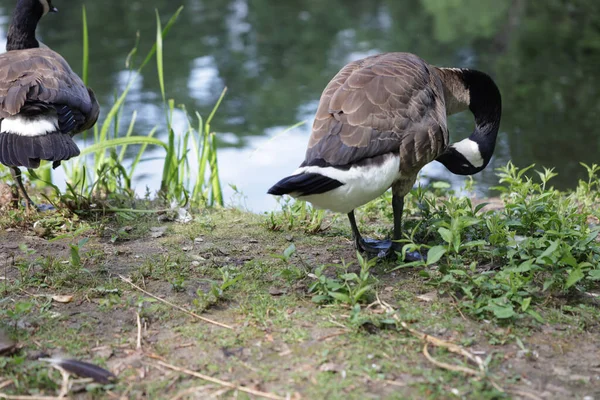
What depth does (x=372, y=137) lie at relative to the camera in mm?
3580

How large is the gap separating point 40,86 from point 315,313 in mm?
2634

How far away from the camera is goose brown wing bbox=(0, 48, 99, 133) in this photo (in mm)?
4387

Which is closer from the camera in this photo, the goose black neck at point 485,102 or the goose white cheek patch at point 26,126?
the goose white cheek patch at point 26,126

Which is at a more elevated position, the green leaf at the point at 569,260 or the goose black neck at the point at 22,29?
the goose black neck at the point at 22,29

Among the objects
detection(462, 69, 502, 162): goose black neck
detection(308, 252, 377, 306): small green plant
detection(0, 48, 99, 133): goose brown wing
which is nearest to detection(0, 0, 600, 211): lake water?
detection(0, 48, 99, 133): goose brown wing

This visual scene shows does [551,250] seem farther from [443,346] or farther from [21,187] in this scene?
[21,187]

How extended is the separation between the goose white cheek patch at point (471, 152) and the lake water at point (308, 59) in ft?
7.63

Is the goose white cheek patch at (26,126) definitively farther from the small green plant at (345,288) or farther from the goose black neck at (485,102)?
the goose black neck at (485,102)

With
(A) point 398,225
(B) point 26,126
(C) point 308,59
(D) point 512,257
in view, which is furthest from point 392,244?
(C) point 308,59

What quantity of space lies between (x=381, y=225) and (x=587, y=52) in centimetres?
974

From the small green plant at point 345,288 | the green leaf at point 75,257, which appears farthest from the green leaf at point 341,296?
the green leaf at point 75,257

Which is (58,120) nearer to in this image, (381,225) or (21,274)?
(21,274)

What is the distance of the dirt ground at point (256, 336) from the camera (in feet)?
8.82

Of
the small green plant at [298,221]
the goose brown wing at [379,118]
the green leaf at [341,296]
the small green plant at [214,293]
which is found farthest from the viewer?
the small green plant at [298,221]
